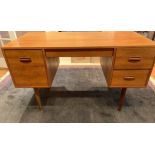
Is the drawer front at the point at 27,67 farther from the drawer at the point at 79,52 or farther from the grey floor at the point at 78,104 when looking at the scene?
the grey floor at the point at 78,104

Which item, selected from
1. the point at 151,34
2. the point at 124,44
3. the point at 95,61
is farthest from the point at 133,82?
the point at 151,34

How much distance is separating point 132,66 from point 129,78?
118 millimetres

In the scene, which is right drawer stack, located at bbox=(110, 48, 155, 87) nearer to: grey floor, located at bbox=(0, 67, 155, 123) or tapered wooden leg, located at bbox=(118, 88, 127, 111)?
tapered wooden leg, located at bbox=(118, 88, 127, 111)

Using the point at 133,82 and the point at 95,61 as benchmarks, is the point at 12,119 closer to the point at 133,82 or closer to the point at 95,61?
the point at 133,82

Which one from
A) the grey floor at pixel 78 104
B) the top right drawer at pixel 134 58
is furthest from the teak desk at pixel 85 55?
the grey floor at pixel 78 104

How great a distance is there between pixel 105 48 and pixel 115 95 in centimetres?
79

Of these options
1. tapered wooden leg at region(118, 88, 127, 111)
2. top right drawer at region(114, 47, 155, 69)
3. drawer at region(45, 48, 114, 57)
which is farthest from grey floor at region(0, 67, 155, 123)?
drawer at region(45, 48, 114, 57)

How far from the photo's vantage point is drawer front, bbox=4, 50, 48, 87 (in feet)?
3.51

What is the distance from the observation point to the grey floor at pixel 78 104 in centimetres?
138

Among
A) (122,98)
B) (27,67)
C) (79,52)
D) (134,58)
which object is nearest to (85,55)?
(79,52)

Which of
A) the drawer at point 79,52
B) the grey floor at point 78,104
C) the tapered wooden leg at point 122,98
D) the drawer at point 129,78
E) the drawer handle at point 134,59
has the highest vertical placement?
the drawer at point 79,52

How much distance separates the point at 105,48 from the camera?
108 centimetres

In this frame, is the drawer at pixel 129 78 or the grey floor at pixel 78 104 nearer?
the drawer at pixel 129 78
